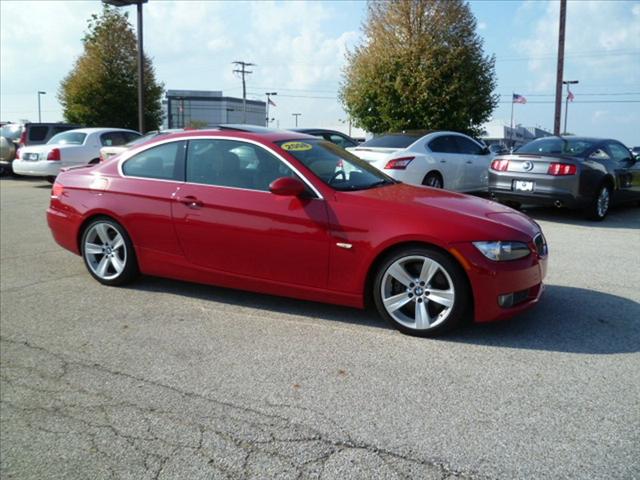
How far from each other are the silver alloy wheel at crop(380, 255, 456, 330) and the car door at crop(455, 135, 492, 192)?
7.80m

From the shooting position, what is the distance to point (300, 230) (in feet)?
14.8

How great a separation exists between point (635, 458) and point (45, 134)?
19.2m

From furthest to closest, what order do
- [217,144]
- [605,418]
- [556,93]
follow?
[556,93], [217,144], [605,418]

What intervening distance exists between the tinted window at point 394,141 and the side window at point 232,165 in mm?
6019

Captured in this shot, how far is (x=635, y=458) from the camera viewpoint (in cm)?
269

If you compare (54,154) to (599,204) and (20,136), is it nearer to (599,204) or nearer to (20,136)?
(20,136)

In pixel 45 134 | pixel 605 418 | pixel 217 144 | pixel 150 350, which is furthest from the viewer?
pixel 45 134

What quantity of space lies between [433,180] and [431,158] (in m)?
0.41

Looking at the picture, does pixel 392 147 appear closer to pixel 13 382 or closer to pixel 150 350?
pixel 150 350

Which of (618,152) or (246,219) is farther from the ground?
(618,152)

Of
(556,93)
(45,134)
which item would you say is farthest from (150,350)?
(556,93)

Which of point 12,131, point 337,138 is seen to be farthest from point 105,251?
point 12,131

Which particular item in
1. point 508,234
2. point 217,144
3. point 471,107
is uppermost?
point 471,107

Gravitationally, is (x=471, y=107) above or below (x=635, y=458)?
above
